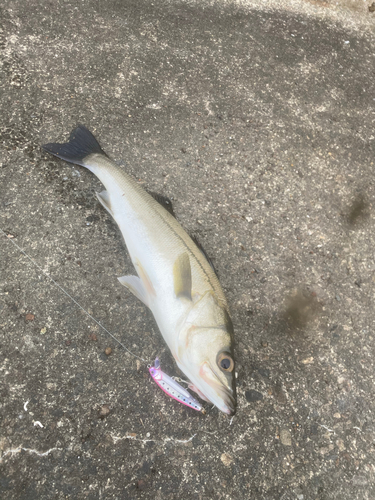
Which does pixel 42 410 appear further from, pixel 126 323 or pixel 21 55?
pixel 21 55

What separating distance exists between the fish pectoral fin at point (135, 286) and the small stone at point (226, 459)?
126cm

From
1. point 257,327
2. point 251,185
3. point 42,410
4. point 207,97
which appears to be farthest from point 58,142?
point 257,327

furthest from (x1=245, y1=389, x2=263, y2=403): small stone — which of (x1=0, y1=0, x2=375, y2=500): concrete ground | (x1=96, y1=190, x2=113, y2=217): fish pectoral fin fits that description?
(x1=96, y1=190, x2=113, y2=217): fish pectoral fin

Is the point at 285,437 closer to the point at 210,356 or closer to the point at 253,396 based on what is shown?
the point at 253,396

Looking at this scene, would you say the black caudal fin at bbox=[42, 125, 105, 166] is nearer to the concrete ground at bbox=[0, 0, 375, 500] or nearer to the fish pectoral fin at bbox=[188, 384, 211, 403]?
the concrete ground at bbox=[0, 0, 375, 500]

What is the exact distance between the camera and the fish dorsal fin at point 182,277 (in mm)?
2400

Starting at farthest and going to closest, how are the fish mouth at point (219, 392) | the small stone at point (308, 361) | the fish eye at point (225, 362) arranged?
the small stone at point (308, 361)
the fish eye at point (225, 362)
the fish mouth at point (219, 392)

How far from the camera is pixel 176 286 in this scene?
242cm

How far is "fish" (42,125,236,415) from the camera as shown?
2.26 metres

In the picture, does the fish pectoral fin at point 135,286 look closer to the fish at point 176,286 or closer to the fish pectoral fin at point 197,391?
the fish at point 176,286

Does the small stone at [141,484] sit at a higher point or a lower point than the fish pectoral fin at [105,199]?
lower

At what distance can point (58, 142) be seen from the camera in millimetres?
3156

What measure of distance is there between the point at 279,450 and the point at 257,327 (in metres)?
0.94

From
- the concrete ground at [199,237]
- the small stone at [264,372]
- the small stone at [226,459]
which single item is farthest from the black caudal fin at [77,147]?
the small stone at [226,459]
